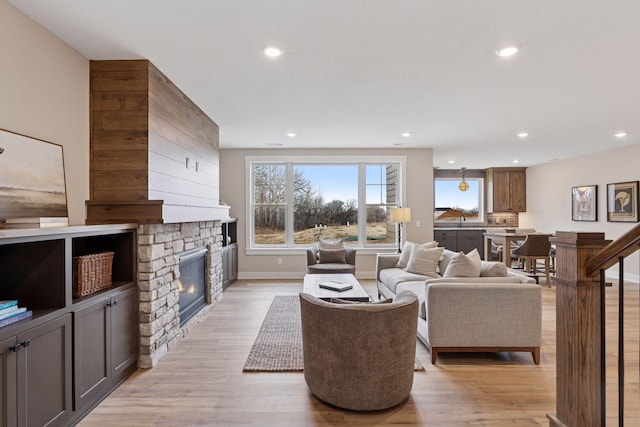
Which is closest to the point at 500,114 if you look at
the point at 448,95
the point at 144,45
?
the point at 448,95

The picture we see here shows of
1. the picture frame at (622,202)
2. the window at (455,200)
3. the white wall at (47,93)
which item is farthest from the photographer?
the window at (455,200)

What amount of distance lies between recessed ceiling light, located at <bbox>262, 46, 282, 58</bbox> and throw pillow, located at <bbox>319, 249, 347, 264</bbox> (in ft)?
12.8

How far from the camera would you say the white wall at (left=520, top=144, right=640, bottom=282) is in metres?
6.90

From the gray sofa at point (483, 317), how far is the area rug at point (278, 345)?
403 millimetres

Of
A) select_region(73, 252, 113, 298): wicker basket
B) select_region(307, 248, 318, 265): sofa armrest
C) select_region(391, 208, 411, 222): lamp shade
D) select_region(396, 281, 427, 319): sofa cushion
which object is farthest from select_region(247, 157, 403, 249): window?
select_region(73, 252, 113, 298): wicker basket

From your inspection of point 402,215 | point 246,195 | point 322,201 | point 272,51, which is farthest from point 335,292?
point 246,195

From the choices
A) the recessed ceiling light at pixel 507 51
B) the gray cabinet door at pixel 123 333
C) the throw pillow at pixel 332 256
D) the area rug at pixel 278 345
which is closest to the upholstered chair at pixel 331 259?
the throw pillow at pixel 332 256

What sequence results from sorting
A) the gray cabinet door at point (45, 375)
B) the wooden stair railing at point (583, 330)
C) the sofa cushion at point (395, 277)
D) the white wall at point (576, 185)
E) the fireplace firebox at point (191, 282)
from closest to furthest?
the wooden stair railing at point (583, 330) → the gray cabinet door at point (45, 375) → the fireplace firebox at point (191, 282) → the sofa cushion at point (395, 277) → the white wall at point (576, 185)

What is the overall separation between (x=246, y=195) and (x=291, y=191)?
34.4 inches

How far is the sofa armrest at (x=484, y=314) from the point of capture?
10.3 feet

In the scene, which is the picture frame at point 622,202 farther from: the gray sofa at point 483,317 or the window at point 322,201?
the gray sofa at point 483,317

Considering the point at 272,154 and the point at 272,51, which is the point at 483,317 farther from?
the point at 272,154

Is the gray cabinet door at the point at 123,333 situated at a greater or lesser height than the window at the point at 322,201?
lesser

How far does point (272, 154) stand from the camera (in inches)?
282
